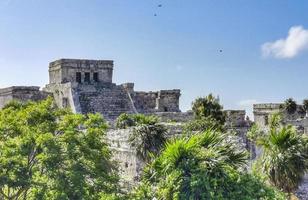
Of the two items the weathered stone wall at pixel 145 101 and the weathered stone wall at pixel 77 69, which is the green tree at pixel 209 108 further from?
the weathered stone wall at pixel 77 69

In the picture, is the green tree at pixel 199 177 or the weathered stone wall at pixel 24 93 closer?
the green tree at pixel 199 177

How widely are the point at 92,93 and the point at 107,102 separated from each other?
1.28 metres

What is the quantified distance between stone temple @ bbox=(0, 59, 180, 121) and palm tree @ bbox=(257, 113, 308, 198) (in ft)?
59.3

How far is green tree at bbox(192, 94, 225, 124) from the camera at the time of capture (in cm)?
3144

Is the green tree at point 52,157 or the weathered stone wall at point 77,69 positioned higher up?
the weathered stone wall at point 77,69

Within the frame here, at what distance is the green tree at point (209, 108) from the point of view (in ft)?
103

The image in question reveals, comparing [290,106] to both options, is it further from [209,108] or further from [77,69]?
[77,69]

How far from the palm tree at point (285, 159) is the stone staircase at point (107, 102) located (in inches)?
700

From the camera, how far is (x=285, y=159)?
55.9 feet

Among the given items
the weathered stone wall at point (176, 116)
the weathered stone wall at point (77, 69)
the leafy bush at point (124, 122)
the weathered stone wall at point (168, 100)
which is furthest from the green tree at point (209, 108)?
the weathered stone wall at point (77, 69)

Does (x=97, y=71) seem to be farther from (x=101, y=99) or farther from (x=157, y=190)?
(x=157, y=190)

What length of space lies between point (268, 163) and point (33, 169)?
22.5 ft

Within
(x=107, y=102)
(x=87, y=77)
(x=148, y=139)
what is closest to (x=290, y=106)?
(x=107, y=102)

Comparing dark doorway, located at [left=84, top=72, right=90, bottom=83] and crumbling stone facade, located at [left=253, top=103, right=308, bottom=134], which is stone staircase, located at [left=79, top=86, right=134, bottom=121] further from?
crumbling stone facade, located at [left=253, top=103, right=308, bottom=134]
